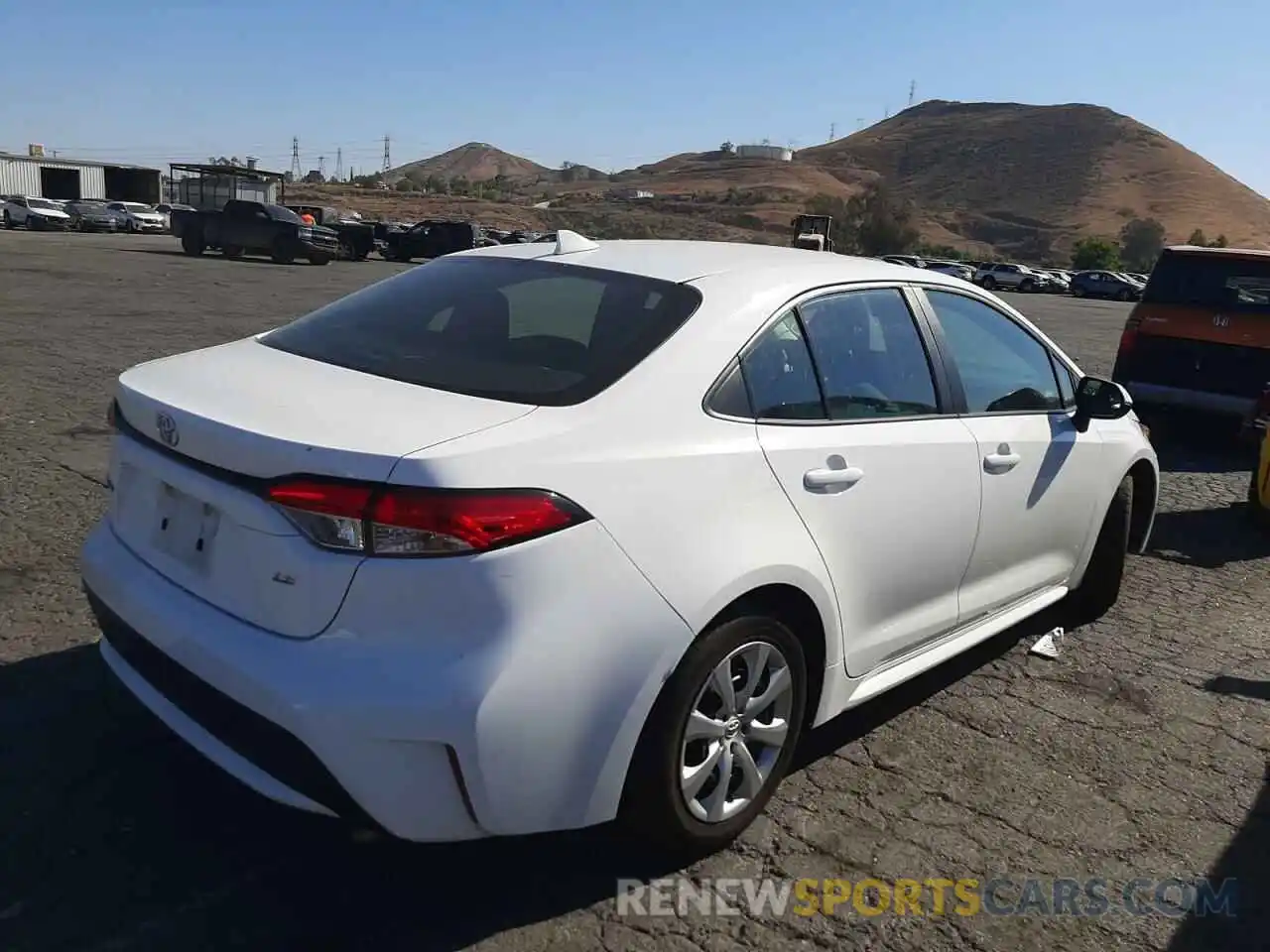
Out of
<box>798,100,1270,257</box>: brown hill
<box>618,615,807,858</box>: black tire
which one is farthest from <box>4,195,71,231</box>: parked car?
<box>798,100,1270,257</box>: brown hill

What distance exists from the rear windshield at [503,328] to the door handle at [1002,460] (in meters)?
1.31

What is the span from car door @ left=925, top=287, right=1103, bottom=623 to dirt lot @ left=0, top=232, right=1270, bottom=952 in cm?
50

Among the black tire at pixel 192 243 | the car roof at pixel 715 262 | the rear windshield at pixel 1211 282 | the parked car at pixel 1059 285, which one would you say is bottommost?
the parked car at pixel 1059 285

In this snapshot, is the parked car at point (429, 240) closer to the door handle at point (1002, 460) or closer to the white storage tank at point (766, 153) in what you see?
the door handle at point (1002, 460)

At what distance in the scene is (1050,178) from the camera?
430 feet

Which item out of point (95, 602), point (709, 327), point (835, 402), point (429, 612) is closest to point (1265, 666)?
point (835, 402)

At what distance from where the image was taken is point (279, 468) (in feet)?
Result: 8.25

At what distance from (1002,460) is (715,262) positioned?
1.26 m

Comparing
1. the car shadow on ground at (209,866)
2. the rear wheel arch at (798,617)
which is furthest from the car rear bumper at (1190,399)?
the car shadow on ground at (209,866)

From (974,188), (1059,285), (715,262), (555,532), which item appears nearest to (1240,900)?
(555,532)

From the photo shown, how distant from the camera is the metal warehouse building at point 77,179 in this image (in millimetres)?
67562

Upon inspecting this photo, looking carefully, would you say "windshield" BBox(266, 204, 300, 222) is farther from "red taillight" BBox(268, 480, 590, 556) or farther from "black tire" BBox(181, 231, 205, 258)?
"red taillight" BBox(268, 480, 590, 556)

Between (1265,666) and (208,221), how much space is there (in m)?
31.9

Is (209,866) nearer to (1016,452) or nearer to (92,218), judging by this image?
(1016,452)
